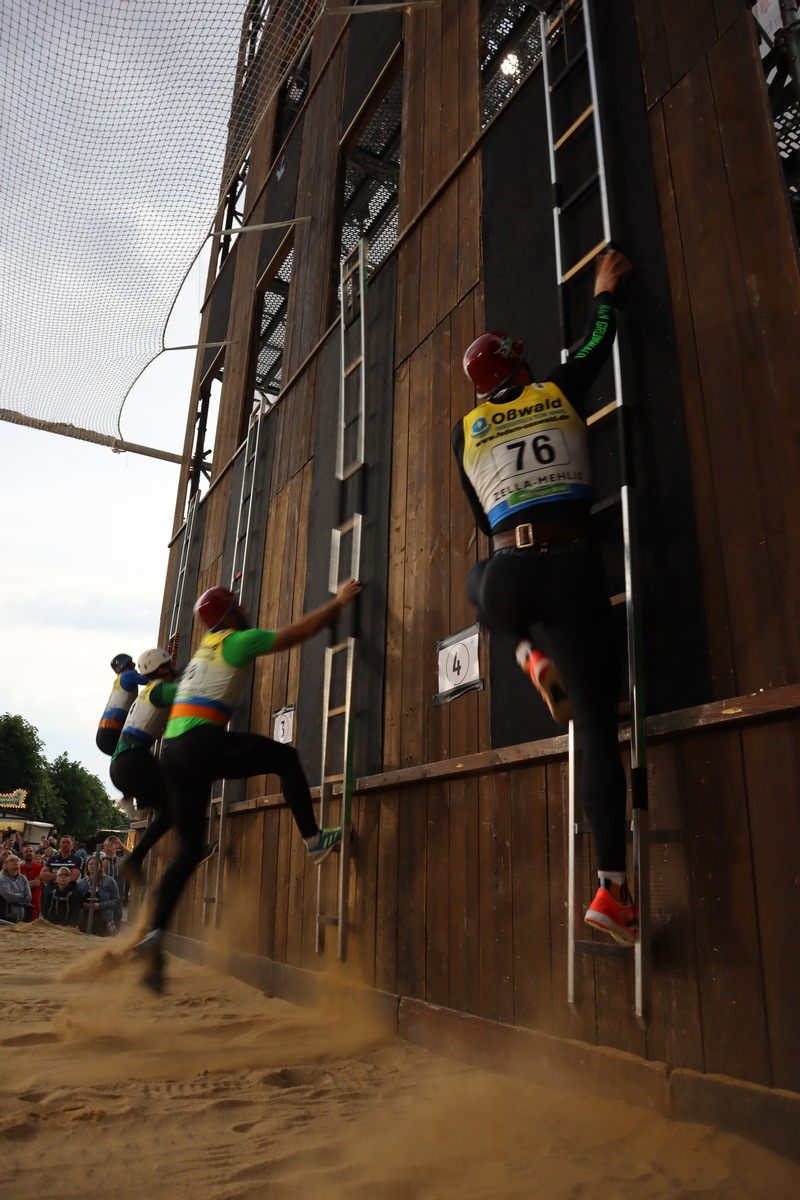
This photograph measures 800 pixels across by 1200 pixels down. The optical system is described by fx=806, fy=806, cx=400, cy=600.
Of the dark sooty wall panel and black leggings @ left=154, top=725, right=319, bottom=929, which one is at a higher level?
the dark sooty wall panel

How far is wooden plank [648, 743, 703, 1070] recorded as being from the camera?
2309 mm

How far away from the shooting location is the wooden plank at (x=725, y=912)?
214 centimetres

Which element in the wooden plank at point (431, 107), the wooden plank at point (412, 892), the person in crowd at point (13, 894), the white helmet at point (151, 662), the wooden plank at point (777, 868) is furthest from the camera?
the person in crowd at point (13, 894)

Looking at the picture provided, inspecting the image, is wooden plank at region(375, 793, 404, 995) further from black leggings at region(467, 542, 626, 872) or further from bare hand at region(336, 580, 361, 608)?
black leggings at region(467, 542, 626, 872)

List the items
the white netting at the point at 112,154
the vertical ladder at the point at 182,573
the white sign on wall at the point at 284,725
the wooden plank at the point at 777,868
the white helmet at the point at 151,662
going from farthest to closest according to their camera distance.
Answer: the vertical ladder at the point at 182,573
the white helmet at the point at 151,662
the white sign on wall at the point at 284,725
the white netting at the point at 112,154
the wooden plank at the point at 777,868

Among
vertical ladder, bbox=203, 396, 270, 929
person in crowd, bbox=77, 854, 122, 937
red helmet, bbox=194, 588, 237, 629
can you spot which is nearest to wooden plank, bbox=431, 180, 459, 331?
red helmet, bbox=194, 588, 237, 629

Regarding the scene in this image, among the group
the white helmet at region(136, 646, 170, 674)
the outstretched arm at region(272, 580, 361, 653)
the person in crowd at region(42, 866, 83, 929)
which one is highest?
the white helmet at region(136, 646, 170, 674)

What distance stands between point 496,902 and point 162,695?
3753 mm

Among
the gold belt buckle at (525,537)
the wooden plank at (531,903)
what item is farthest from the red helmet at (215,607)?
the gold belt buckle at (525,537)

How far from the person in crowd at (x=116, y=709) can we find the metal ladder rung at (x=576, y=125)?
5.25 m

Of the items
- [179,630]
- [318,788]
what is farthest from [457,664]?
[179,630]

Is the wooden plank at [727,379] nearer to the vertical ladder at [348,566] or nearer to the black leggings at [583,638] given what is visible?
the black leggings at [583,638]

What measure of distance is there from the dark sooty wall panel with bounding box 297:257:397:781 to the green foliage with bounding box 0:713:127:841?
3278 cm

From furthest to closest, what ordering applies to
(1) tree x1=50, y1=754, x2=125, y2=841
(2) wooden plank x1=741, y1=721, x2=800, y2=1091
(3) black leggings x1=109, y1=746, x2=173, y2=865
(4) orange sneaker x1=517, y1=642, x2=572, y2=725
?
(1) tree x1=50, y1=754, x2=125, y2=841 < (3) black leggings x1=109, y1=746, x2=173, y2=865 < (4) orange sneaker x1=517, y1=642, x2=572, y2=725 < (2) wooden plank x1=741, y1=721, x2=800, y2=1091
